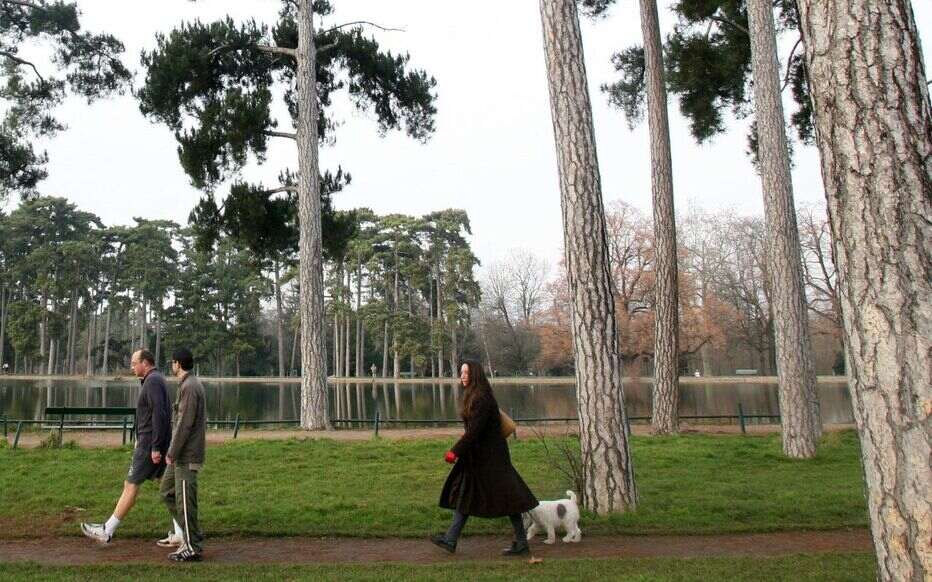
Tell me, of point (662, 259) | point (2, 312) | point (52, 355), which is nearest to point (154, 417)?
point (662, 259)

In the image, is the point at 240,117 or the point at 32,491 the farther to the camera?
the point at 240,117

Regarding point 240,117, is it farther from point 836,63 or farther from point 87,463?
point 836,63

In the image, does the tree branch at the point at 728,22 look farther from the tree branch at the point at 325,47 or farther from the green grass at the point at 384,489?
the tree branch at the point at 325,47

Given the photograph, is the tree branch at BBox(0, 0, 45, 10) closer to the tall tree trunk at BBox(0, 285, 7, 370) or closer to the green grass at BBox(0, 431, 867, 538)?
the green grass at BBox(0, 431, 867, 538)

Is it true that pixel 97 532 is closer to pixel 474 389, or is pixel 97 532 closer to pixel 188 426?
pixel 188 426

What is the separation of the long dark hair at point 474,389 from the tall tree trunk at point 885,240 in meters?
2.76

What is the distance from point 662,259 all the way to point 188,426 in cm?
1052

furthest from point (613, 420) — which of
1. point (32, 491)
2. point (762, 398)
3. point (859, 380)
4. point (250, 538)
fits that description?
point (762, 398)

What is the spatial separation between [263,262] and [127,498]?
13.9m

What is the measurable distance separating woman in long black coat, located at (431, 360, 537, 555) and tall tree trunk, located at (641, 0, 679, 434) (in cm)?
898

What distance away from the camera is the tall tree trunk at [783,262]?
→ 10.5 metres

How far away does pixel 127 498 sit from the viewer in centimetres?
558

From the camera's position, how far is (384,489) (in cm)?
789

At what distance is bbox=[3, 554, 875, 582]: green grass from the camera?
4.68m
